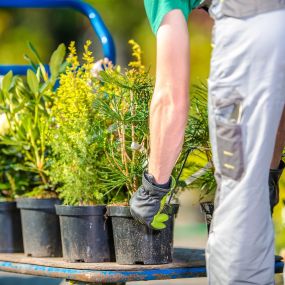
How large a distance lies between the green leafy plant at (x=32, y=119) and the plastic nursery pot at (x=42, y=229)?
0.26ft

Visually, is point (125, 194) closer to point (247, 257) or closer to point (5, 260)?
point (5, 260)

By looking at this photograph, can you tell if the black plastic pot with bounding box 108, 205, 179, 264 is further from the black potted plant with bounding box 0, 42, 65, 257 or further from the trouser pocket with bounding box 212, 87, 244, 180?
the trouser pocket with bounding box 212, 87, 244, 180

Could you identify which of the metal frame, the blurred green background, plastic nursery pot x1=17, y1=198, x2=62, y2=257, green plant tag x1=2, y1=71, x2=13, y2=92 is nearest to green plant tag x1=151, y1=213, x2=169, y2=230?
plastic nursery pot x1=17, y1=198, x2=62, y2=257

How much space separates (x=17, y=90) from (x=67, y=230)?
86 centimetres

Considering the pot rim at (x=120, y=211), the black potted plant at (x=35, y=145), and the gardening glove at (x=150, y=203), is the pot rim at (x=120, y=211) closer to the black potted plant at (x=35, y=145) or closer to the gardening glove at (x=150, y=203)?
the gardening glove at (x=150, y=203)

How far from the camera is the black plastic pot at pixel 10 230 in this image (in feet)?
13.7

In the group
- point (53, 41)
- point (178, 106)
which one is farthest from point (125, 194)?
point (53, 41)

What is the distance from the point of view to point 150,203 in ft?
10.4

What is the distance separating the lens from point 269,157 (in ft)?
8.98

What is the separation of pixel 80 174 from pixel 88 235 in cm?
26

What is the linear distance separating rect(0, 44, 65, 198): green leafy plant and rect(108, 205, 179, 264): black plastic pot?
62cm

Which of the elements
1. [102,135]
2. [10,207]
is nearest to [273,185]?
[102,135]

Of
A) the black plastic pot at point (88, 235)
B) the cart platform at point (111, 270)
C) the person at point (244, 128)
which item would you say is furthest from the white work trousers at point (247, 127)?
the black plastic pot at point (88, 235)

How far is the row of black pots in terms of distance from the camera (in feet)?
11.5
